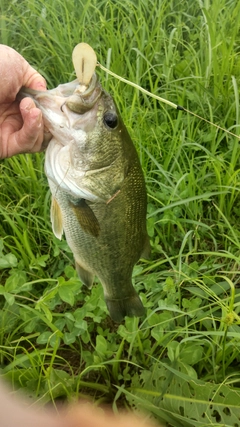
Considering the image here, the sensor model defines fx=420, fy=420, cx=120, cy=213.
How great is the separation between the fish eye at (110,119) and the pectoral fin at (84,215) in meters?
0.28

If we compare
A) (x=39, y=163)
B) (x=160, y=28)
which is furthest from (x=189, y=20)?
(x=39, y=163)

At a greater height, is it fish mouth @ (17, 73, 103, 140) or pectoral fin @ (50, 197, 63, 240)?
fish mouth @ (17, 73, 103, 140)

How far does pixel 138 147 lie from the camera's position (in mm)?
2486

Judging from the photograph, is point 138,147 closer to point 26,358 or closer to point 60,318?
point 60,318

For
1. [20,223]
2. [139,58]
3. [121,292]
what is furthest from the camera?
[139,58]

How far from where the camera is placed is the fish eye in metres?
1.38

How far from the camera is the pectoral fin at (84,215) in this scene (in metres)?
1.47

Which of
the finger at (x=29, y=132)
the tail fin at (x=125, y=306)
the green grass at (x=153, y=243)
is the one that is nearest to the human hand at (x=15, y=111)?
the finger at (x=29, y=132)

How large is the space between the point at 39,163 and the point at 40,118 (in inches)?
46.7

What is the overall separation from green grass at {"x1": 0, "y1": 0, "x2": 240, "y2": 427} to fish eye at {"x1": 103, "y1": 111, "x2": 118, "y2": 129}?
74 centimetres

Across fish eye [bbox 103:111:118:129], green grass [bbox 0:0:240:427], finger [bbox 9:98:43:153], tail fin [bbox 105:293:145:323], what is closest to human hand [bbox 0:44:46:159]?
finger [bbox 9:98:43:153]

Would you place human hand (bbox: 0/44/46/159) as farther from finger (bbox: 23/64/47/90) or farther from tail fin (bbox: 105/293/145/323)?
tail fin (bbox: 105/293/145/323)

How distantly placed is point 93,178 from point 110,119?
21 cm

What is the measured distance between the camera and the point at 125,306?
1761 millimetres
